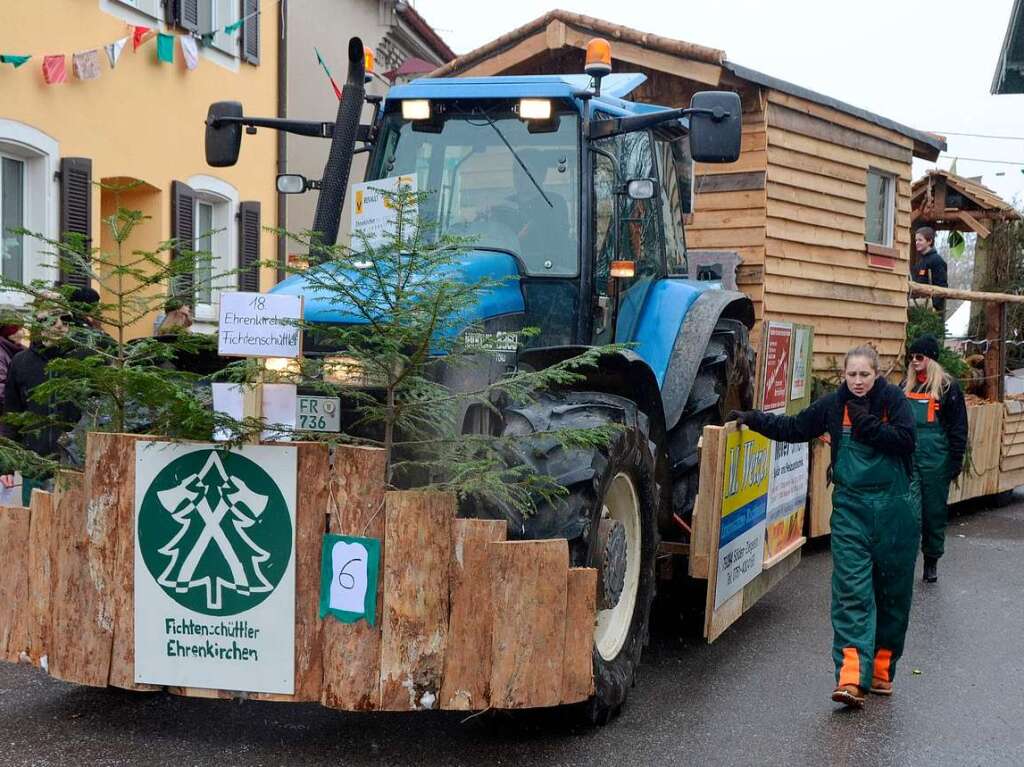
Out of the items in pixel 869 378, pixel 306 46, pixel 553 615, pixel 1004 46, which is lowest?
pixel 553 615

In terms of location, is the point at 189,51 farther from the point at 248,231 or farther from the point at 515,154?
the point at 515,154

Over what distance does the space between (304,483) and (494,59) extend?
22.6 feet

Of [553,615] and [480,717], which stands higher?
[553,615]

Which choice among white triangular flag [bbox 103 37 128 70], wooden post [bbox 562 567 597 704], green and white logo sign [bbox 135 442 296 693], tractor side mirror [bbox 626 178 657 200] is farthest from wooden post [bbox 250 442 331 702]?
white triangular flag [bbox 103 37 128 70]

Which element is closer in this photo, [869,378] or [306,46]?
[869,378]

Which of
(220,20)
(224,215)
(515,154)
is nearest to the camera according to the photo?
(515,154)

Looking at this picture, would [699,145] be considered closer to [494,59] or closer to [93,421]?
[93,421]


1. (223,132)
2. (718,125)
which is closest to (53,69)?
(223,132)

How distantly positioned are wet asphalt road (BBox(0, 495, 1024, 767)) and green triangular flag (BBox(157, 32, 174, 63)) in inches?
296

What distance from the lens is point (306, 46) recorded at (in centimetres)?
1574

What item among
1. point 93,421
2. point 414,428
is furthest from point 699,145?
point 93,421

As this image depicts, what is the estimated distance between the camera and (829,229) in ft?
36.9

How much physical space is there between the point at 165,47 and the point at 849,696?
9091 mm

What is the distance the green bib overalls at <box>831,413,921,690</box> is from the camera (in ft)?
18.0
